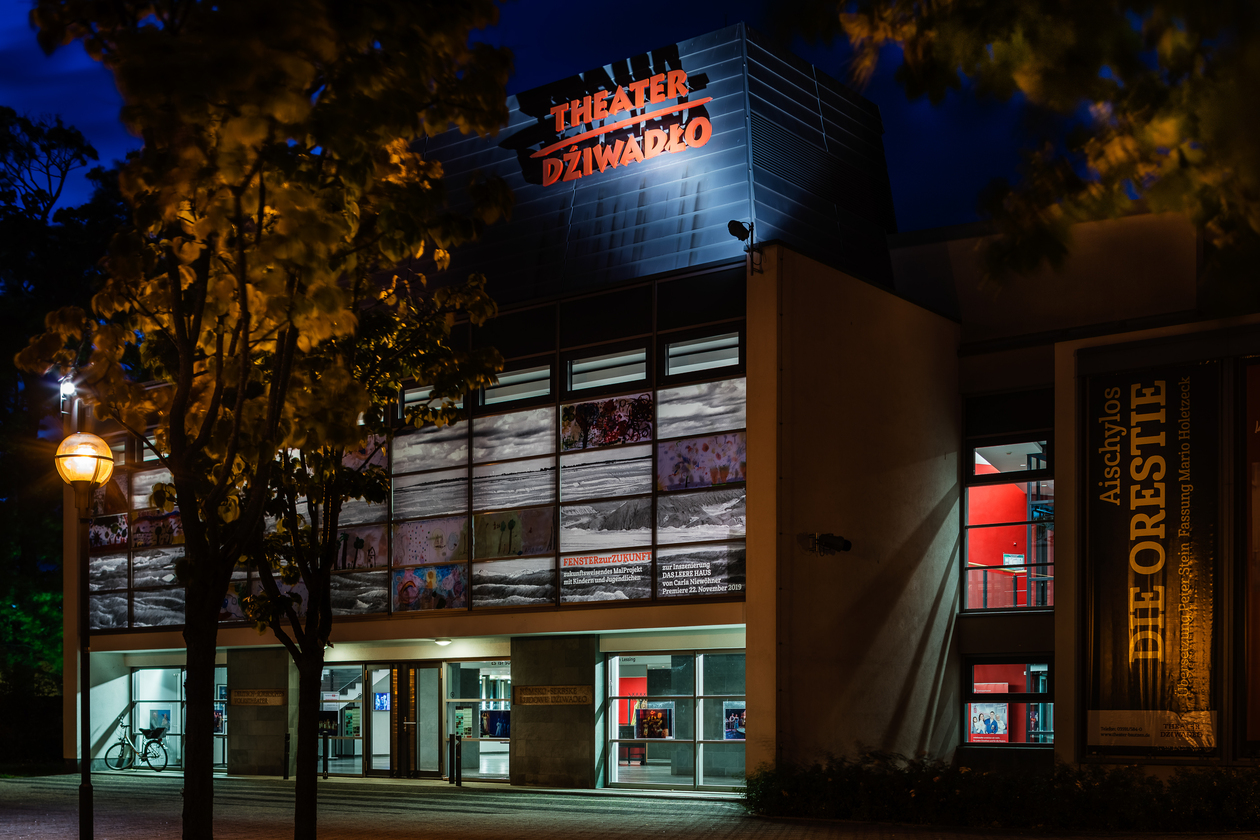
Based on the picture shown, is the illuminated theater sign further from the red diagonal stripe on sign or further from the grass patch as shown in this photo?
the grass patch

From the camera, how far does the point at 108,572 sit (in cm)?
2995

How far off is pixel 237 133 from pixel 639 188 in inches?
631

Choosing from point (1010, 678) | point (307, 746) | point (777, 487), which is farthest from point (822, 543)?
point (307, 746)

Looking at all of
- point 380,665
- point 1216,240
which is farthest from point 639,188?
point 1216,240

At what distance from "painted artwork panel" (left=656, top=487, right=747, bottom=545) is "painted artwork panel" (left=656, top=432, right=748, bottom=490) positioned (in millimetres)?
176

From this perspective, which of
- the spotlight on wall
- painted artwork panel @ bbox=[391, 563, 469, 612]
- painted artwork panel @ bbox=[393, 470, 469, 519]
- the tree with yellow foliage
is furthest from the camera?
painted artwork panel @ bbox=[393, 470, 469, 519]

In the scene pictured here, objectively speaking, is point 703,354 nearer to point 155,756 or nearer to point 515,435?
point 515,435

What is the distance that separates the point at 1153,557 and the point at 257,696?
17942mm

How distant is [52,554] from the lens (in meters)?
45.7

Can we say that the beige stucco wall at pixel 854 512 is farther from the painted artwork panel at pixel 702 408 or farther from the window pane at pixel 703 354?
the window pane at pixel 703 354

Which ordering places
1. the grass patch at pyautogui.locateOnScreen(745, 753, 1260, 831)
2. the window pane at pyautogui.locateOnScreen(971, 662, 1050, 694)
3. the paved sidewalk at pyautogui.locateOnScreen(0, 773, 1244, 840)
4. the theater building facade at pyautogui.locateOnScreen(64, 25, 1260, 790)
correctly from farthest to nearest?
1. the window pane at pyautogui.locateOnScreen(971, 662, 1050, 694)
2. the theater building facade at pyautogui.locateOnScreen(64, 25, 1260, 790)
3. the paved sidewalk at pyautogui.locateOnScreen(0, 773, 1244, 840)
4. the grass patch at pyautogui.locateOnScreen(745, 753, 1260, 831)

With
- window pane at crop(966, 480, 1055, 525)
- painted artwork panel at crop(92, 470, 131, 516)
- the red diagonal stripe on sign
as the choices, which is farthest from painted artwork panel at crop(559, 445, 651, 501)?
painted artwork panel at crop(92, 470, 131, 516)

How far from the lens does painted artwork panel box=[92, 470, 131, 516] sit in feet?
97.6

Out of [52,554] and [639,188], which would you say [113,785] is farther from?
[52,554]
